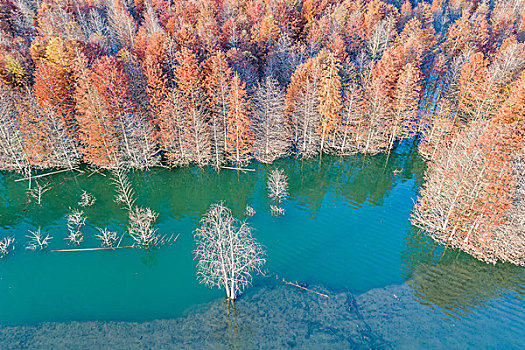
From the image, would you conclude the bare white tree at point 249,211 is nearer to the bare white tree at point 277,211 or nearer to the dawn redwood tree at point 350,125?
the bare white tree at point 277,211

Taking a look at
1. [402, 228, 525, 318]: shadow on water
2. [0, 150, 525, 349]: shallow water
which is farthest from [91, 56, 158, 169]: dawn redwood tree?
[402, 228, 525, 318]: shadow on water

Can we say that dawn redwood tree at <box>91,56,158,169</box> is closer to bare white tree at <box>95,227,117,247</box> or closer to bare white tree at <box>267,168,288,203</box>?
bare white tree at <box>95,227,117,247</box>

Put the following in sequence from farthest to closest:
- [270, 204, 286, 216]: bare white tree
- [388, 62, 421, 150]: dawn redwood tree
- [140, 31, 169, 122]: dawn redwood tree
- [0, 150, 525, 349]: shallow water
Answer: [388, 62, 421, 150]: dawn redwood tree < [140, 31, 169, 122]: dawn redwood tree < [270, 204, 286, 216]: bare white tree < [0, 150, 525, 349]: shallow water

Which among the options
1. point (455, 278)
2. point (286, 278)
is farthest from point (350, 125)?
point (286, 278)

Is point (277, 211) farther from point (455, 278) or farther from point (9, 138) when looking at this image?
point (9, 138)

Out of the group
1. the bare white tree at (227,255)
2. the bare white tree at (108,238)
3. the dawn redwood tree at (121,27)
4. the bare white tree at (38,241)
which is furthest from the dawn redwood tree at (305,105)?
the dawn redwood tree at (121,27)
